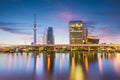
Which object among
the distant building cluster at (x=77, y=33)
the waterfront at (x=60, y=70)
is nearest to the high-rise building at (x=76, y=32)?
the distant building cluster at (x=77, y=33)

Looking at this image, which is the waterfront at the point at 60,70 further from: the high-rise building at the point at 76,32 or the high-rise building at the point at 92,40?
the high-rise building at the point at 76,32

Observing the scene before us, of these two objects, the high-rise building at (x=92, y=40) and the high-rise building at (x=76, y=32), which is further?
the high-rise building at (x=76, y=32)

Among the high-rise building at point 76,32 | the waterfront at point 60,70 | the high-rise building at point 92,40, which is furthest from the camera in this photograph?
the high-rise building at point 76,32

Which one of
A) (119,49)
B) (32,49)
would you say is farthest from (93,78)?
(32,49)

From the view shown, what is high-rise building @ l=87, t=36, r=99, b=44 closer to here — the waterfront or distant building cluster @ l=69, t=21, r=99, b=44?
distant building cluster @ l=69, t=21, r=99, b=44

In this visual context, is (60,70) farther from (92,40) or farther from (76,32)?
(76,32)

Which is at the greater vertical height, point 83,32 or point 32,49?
point 83,32

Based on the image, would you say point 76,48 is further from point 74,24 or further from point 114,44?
point 74,24

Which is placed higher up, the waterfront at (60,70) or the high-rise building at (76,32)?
the high-rise building at (76,32)

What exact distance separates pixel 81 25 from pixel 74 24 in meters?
2.75

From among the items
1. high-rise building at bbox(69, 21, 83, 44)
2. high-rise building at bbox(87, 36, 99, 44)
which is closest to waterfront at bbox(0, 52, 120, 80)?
high-rise building at bbox(87, 36, 99, 44)

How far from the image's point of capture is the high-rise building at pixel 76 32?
7994 cm

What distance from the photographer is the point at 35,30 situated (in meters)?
70.2

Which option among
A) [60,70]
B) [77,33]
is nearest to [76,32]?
[77,33]
